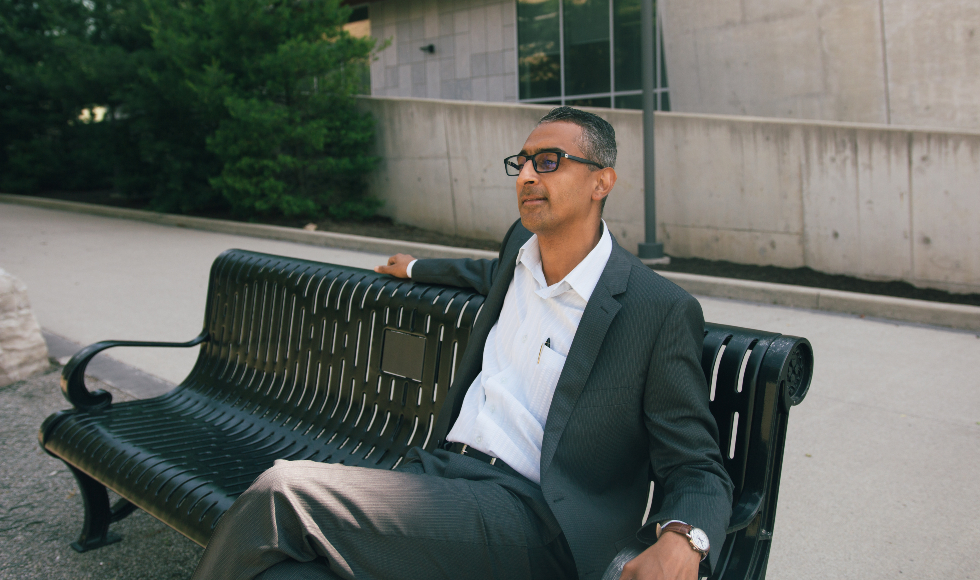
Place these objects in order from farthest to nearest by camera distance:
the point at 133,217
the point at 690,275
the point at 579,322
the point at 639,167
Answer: the point at 133,217, the point at 639,167, the point at 690,275, the point at 579,322

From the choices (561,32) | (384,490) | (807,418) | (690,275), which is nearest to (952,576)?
(807,418)

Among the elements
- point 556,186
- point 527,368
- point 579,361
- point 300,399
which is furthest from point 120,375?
point 579,361

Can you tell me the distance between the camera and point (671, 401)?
6.65 ft

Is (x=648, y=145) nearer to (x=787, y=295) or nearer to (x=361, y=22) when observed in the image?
(x=787, y=295)

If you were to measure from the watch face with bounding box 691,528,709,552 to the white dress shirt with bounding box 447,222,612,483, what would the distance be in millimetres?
539

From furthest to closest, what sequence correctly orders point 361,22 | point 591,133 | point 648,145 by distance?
1. point 361,22
2. point 648,145
3. point 591,133

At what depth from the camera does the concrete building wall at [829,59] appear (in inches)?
356

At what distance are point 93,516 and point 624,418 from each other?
257 cm

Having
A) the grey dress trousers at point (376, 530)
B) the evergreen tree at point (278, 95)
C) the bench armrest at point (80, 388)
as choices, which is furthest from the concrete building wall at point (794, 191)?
the bench armrest at point (80, 388)

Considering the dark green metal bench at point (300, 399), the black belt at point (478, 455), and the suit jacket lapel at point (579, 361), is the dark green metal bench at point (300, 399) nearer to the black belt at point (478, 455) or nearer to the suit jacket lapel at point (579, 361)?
the black belt at point (478, 455)

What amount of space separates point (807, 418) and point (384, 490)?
346 cm

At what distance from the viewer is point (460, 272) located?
9.95 ft

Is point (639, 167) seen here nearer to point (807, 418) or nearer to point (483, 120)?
point (483, 120)

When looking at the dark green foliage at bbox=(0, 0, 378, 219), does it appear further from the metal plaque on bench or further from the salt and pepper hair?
the salt and pepper hair
